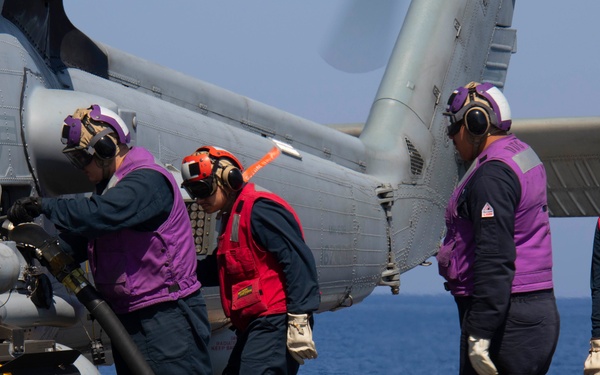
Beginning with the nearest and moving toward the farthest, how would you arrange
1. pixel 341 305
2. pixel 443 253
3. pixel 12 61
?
pixel 443 253
pixel 12 61
pixel 341 305

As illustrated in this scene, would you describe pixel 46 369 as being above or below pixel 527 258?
below

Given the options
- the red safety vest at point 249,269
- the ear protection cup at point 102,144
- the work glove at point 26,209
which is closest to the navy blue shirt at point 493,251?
the red safety vest at point 249,269

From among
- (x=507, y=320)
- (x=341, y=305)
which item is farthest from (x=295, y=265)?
(x=341, y=305)

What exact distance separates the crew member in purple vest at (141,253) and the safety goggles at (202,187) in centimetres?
10

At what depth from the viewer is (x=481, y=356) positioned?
4.20m

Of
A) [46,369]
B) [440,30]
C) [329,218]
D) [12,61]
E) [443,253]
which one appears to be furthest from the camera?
[440,30]

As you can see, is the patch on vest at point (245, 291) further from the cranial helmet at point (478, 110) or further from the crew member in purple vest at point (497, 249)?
the cranial helmet at point (478, 110)

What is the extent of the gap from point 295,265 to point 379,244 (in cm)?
400

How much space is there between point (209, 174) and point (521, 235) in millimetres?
1312

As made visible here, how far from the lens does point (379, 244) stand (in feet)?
28.3

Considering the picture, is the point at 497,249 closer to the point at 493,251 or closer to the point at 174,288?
the point at 493,251

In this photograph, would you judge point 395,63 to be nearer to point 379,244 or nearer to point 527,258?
point 379,244

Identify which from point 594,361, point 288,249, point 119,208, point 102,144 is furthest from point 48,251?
point 594,361

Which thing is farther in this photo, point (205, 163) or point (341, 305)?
point (341, 305)
